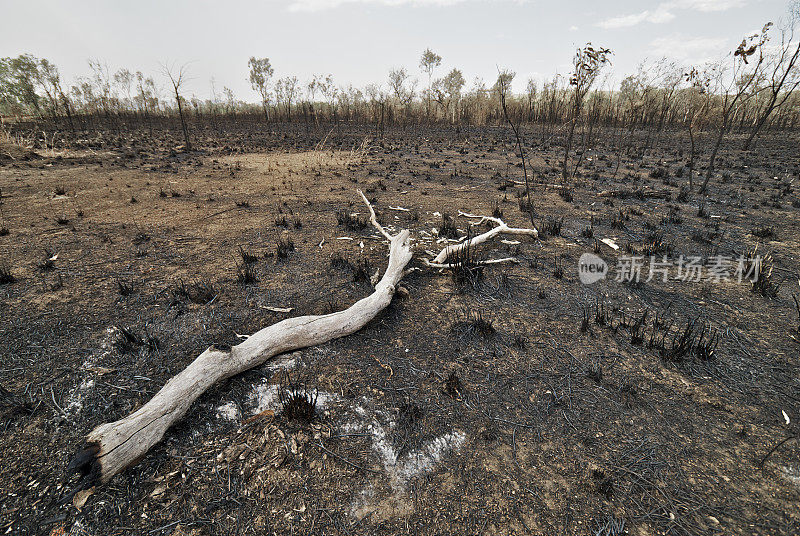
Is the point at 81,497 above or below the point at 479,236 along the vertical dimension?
below

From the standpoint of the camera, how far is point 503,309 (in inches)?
175

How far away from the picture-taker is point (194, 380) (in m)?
2.82

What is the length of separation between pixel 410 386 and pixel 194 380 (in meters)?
1.95

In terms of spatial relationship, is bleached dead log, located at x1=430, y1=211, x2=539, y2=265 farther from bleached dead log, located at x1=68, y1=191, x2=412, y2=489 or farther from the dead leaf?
the dead leaf

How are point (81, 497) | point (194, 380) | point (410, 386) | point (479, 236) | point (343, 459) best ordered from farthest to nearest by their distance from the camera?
point (479, 236), point (410, 386), point (194, 380), point (343, 459), point (81, 497)

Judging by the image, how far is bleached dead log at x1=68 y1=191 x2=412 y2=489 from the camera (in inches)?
86.9

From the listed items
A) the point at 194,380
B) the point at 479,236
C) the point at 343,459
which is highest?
the point at 479,236

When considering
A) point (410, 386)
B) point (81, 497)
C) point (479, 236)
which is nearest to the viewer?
point (81, 497)

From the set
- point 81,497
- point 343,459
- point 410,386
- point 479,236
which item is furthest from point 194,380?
point 479,236

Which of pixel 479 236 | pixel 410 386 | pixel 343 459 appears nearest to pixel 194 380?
pixel 343 459

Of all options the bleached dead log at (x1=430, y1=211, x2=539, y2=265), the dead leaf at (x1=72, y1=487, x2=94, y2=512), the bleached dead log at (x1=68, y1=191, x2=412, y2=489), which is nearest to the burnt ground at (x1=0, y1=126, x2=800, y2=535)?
the dead leaf at (x1=72, y1=487, x2=94, y2=512)

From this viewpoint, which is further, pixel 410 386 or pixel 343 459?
pixel 410 386

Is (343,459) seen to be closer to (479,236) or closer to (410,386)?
(410,386)

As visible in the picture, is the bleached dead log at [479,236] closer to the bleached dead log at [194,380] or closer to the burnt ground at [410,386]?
the burnt ground at [410,386]
